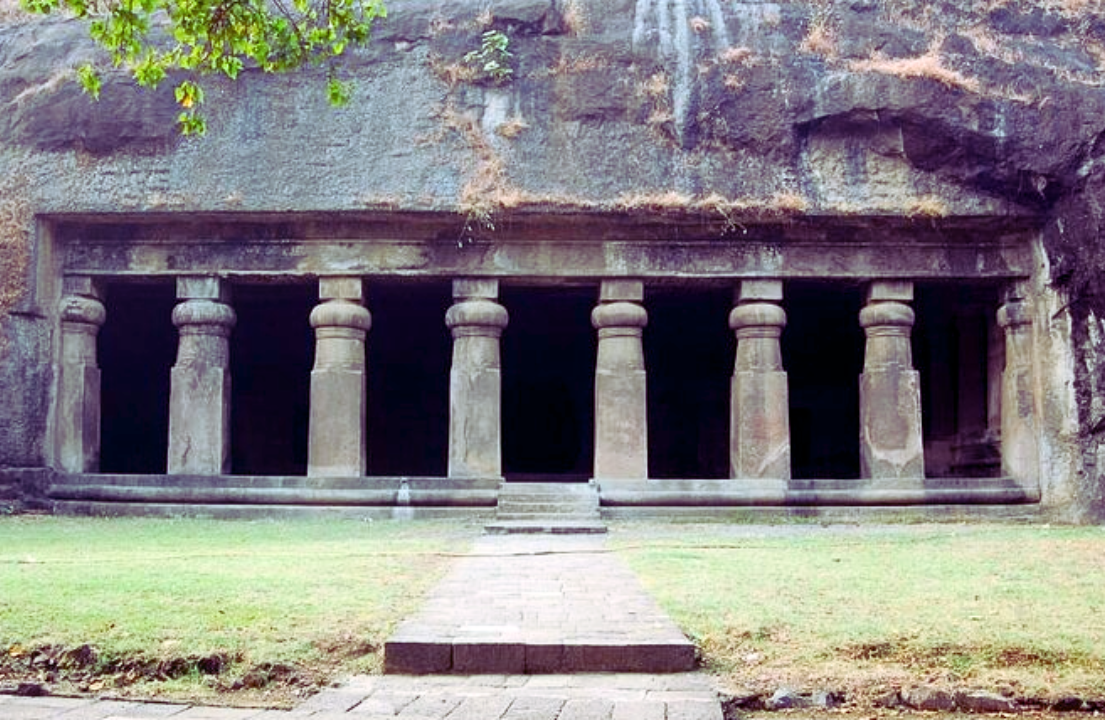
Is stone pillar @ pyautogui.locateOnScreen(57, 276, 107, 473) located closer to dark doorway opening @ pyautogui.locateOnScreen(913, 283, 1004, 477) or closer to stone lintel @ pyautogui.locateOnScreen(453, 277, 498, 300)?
stone lintel @ pyautogui.locateOnScreen(453, 277, 498, 300)

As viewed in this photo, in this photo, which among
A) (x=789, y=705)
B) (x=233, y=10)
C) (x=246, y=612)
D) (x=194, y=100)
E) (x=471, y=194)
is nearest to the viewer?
(x=789, y=705)

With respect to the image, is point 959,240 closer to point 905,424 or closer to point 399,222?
point 905,424

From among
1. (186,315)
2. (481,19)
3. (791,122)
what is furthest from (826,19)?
(186,315)

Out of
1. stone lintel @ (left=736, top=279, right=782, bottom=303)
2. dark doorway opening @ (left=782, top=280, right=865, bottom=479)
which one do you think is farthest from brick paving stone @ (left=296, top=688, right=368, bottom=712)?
dark doorway opening @ (left=782, top=280, right=865, bottom=479)

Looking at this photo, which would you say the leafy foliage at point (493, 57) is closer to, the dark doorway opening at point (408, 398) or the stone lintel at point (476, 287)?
the stone lintel at point (476, 287)

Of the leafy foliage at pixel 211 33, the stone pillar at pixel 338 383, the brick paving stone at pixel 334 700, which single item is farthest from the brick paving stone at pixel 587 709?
the stone pillar at pixel 338 383

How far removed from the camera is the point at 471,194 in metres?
12.5

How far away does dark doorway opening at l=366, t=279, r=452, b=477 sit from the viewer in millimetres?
18578

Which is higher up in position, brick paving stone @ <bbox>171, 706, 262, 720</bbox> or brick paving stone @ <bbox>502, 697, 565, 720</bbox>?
brick paving stone @ <bbox>502, 697, 565, 720</bbox>

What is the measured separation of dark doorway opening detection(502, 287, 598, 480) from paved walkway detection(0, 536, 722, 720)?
503 inches

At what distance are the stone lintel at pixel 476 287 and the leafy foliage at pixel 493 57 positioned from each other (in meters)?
2.38

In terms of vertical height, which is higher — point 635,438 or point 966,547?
point 635,438

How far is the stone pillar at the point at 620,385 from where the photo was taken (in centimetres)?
1286

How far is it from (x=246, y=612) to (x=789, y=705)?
2641 millimetres
